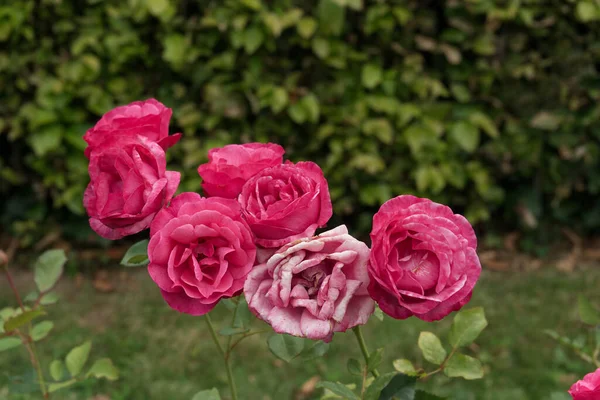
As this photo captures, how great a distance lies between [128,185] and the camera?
2.81ft

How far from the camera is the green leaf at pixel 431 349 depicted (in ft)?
3.28

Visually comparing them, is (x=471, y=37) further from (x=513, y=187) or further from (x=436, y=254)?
(x=436, y=254)

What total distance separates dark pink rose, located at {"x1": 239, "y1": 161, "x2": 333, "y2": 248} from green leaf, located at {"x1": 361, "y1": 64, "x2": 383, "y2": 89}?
103 inches

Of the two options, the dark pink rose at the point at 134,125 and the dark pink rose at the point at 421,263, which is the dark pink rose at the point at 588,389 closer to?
the dark pink rose at the point at 421,263

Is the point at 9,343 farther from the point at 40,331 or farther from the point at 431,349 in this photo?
the point at 431,349

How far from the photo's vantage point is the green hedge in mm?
3420

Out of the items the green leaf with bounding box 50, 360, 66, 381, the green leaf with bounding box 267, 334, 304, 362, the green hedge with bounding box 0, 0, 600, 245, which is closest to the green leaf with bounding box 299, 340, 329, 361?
the green leaf with bounding box 267, 334, 304, 362

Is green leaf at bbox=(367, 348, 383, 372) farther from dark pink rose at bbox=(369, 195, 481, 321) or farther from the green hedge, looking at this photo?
the green hedge

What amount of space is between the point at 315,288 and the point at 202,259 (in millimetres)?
146

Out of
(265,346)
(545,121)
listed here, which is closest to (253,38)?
(265,346)

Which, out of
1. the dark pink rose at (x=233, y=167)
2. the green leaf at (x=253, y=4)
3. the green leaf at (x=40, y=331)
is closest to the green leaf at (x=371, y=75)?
the green leaf at (x=253, y=4)

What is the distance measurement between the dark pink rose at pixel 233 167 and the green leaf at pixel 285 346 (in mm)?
207

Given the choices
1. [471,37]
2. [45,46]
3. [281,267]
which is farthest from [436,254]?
[45,46]

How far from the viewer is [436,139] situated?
354 centimetres
